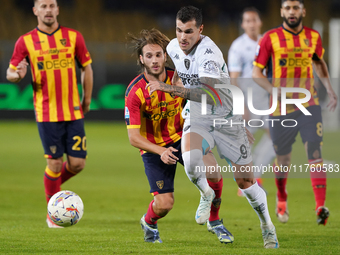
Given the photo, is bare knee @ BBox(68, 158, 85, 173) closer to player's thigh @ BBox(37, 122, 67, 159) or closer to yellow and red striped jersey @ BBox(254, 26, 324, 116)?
player's thigh @ BBox(37, 122, 67, 159)

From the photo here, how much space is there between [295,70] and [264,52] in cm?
41

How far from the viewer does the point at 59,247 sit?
427cm

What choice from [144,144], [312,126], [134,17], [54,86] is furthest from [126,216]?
[134,17]

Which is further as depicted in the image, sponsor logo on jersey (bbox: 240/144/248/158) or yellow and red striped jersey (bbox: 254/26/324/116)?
yellow and red striped jersey (bbox: 254/26/324/116)

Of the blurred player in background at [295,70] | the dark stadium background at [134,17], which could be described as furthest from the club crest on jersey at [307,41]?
the dark stadium background at [134,17]

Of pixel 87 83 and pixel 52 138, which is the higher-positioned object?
pixel 87 83

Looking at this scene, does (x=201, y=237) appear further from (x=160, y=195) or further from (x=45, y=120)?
(x=45, y=120)

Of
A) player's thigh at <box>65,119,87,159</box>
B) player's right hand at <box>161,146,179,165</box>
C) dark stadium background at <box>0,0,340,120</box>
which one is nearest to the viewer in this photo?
player's right hand at <box>161,146,179,165</box>

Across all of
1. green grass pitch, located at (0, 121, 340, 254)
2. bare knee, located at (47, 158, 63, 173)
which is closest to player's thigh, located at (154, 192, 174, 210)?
green grass pitch, located at (0, 121, 340, 254)

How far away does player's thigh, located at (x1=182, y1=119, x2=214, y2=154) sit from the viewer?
4387 mm

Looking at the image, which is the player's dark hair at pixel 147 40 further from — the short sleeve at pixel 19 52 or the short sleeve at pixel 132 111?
the short sleeve at pixel 19 52

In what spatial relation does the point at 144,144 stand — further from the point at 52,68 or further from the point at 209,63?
the point at 52,68

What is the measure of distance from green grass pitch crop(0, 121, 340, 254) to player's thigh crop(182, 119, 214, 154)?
0.84 m

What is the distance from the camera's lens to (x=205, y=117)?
4.52 meters
